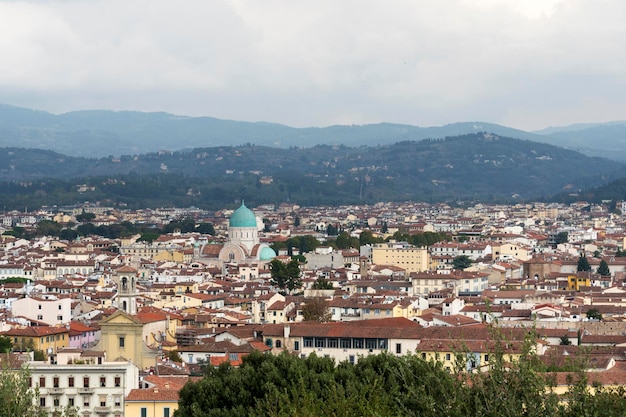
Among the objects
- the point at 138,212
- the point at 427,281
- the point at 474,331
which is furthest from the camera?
the point at 138,212

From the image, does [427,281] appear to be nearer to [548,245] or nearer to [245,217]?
[245,217]

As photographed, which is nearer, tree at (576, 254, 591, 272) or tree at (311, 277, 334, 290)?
tree at (311, 277, 334, 290)

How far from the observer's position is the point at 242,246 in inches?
3329

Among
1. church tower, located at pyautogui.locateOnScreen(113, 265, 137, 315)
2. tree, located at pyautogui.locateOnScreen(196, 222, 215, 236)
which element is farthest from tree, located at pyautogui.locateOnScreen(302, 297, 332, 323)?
tree, located at pyautogui.locateOnScreen(196, 222, 215, 236)

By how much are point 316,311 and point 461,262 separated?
3024cm

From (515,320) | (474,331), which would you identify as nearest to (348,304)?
(515,320)

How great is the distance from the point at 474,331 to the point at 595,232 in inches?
2976

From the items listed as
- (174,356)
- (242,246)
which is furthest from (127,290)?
(242,246)

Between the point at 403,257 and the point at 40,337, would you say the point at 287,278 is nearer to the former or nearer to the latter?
the point at 403,257

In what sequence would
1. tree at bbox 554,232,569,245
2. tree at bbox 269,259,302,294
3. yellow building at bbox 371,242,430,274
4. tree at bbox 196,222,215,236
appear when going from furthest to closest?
tree at bbox 196,222,215,236
tree at bbox 554,232,569,245
yellow building at bbox 371,242,430,274
tree at bbox 269,259,302,294

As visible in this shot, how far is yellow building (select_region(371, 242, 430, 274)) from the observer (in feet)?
262

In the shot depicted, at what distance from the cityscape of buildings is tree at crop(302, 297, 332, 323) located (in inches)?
7.0

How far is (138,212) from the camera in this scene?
163 m

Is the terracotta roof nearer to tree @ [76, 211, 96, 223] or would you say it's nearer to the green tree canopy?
the green tree canopy
